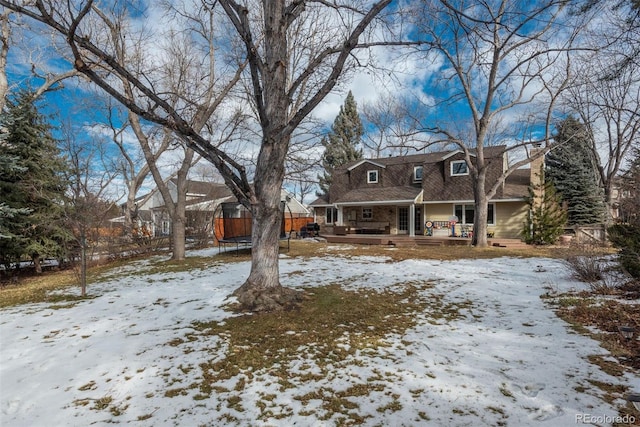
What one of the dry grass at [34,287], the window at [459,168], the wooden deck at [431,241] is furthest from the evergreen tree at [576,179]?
the dry grass at [34,287]

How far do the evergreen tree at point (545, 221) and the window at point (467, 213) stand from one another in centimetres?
254

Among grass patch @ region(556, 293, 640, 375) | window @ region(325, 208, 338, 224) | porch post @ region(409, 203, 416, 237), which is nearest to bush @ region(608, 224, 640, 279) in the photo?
grass patch @ region(556, 293, 640, 375)

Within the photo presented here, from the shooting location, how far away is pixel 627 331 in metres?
3.49

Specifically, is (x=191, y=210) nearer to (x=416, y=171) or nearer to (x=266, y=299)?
(x=416, y=171)

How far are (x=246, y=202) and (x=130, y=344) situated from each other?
2.51m

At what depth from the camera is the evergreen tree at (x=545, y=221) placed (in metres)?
14.9

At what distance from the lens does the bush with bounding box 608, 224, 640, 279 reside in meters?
5.32

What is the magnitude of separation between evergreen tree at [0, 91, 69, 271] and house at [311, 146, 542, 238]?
551 inches

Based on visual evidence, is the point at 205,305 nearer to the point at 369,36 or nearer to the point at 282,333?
the point at 282,333

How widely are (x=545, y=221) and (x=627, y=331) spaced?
539 inches

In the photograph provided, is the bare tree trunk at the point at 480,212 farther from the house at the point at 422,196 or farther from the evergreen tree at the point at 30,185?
the evergreen tree at the point at 30,185

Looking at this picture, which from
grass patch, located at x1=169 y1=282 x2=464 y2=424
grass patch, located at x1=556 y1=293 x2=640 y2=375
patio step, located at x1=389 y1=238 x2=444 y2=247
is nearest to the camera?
grass patch, located at x1=169 y1=282 x2=464 y2=424

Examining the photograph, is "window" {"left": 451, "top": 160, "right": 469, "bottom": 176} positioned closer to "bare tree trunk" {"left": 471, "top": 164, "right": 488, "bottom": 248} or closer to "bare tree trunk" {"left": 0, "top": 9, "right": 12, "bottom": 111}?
"bare tree trunk" {"left": 471, "top": 164, "right": 488, "bottom": 248}

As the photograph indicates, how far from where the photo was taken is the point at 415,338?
3775mm
